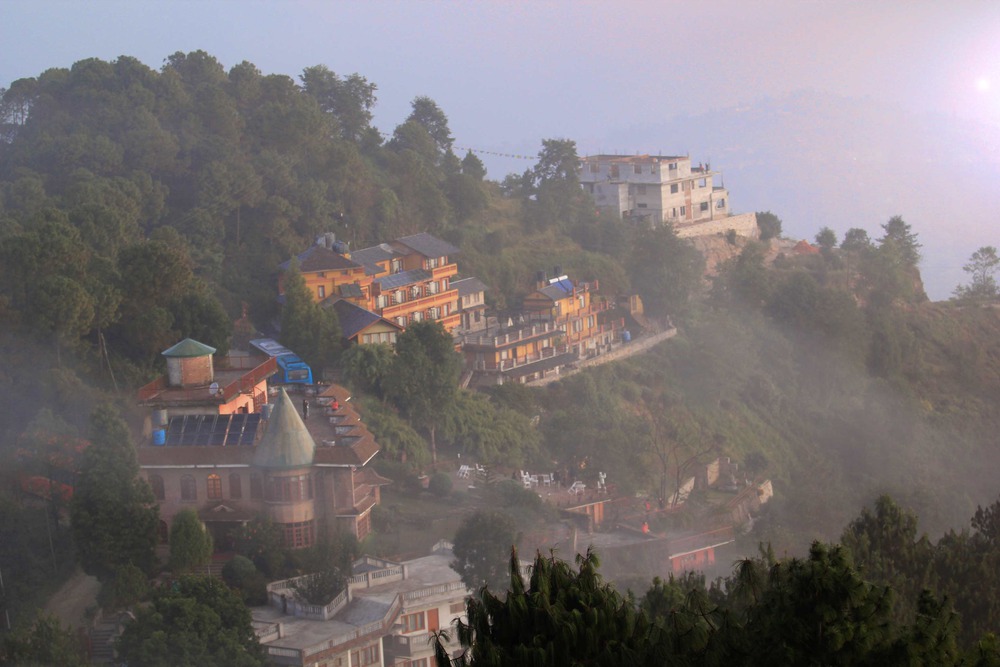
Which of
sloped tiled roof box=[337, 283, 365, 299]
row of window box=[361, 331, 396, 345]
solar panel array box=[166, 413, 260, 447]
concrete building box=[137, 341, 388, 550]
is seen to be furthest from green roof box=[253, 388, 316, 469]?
sloped tiled roof box=[337, 283, 365, 299]

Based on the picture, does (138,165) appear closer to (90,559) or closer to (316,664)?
(90,559)

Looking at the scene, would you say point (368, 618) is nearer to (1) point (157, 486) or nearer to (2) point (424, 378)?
(1) point (157, 486)

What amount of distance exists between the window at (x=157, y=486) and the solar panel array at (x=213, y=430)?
0.55 metres

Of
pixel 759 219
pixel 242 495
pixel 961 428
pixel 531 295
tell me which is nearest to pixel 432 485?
pixel 242 495

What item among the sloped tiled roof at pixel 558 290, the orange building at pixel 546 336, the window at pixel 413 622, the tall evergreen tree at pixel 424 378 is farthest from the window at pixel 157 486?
the sloped tiled roof at pixel 558 290

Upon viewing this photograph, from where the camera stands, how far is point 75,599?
57.1 feet

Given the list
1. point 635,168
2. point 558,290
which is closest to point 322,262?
point 558,290

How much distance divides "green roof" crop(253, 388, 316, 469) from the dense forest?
112 inches

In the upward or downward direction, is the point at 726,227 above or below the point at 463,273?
above

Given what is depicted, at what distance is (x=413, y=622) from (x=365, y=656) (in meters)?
1.15

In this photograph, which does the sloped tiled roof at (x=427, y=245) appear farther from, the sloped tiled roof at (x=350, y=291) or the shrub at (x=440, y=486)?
the shrub at (x=440, y=486)

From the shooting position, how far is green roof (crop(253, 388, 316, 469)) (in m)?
18.7

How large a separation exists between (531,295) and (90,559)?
659 inches

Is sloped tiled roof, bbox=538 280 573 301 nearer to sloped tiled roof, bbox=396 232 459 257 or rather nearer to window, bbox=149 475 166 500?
sloped tiled roof, bbox=396 232 459 257
